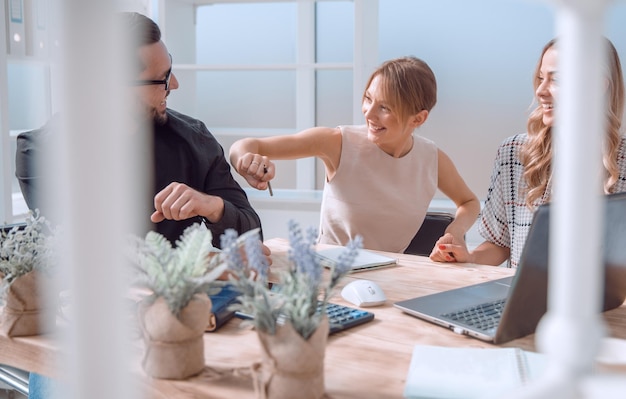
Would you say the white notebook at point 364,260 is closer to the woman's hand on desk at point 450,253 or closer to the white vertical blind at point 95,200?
the woman's hand on desk at point 450,253

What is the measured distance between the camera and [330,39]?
4.09 metres

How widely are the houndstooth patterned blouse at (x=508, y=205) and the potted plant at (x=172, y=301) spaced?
1.35 metres

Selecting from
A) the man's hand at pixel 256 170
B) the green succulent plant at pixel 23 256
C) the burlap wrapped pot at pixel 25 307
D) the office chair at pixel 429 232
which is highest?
the man's hand at pixel 256 170

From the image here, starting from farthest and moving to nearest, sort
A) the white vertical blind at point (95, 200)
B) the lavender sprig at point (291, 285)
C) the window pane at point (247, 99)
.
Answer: the window pane at point (247, 99)
the lavender sprig at point (291, 285)
the white vertical blind at point (95, 200)

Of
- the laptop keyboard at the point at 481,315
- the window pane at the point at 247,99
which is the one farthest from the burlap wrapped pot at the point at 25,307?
the window pane at the point at 247,99

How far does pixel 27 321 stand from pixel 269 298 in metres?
0.48

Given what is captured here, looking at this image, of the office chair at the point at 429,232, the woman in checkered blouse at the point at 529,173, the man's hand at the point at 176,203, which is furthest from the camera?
the office chair at the point at 429,232

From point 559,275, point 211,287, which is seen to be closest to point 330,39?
point 211,287

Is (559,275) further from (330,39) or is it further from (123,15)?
(330,39)

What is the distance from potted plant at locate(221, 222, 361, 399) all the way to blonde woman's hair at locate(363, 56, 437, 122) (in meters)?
1.46

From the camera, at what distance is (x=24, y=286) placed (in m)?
1.16

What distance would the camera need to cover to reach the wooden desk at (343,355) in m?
0.97

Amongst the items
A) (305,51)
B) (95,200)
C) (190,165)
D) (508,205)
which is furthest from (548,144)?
(95,200)

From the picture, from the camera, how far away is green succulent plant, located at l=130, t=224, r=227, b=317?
37.4 inches
